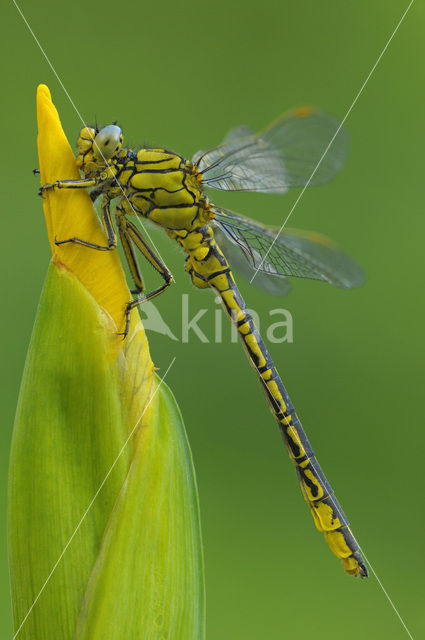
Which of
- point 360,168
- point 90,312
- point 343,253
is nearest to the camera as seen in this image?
point 90,312

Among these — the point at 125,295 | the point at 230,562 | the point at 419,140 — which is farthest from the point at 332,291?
the point at 125,295

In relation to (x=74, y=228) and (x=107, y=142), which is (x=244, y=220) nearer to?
Result: (x=107, y=142)

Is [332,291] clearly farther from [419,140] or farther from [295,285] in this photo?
[419,140]

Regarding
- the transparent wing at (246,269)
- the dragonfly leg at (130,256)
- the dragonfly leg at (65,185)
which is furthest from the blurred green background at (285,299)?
the dragonfly leg at (65,185)

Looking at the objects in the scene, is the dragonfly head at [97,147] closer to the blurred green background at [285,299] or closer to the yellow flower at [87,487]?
the yellow flower at [87,487]

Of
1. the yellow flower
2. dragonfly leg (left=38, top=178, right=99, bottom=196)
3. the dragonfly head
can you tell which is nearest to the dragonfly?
the dragonfly head
